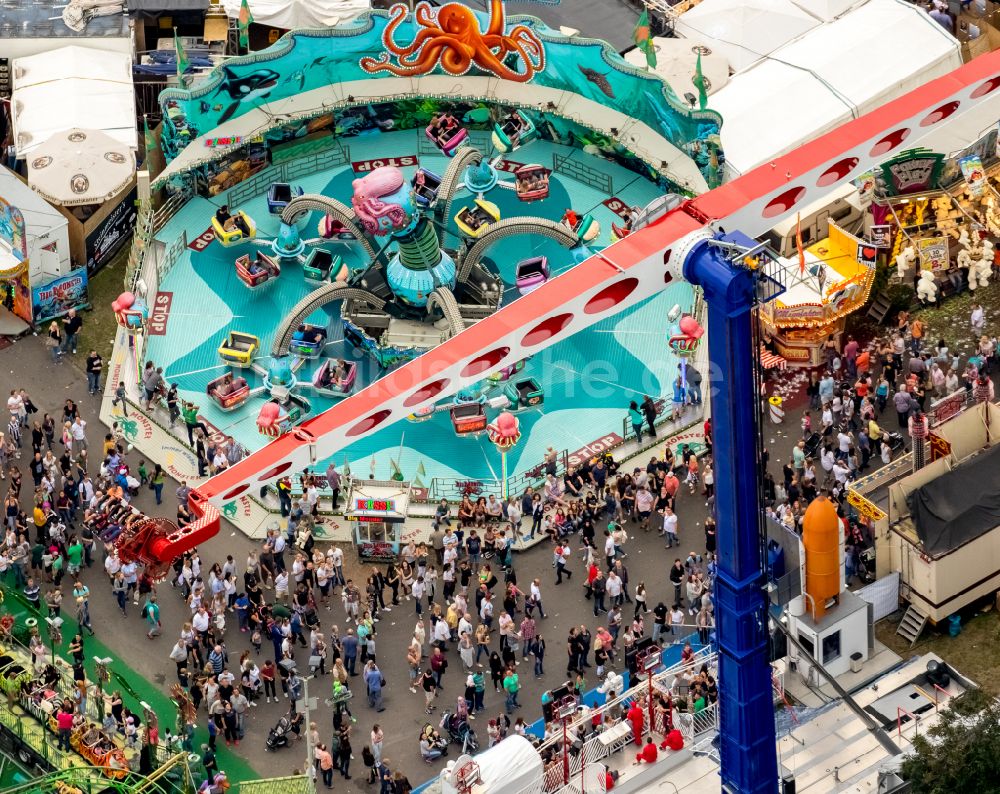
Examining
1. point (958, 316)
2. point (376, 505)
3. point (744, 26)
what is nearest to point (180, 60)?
point (744, 26)

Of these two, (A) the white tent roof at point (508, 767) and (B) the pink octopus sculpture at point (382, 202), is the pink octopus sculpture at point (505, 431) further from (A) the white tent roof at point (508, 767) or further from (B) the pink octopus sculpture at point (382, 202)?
(A) the white tent roof at point (508, 767)

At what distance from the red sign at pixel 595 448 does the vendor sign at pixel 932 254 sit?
11.5 meters

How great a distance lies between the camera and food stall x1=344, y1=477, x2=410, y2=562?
65.2 metres

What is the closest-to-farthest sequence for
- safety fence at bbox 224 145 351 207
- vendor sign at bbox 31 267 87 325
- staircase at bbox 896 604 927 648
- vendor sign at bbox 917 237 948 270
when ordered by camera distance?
staircase at bbox 896 604 927 648, vendor sign at bbox 917 237 948 270, vendor sign at bbox 31 267 87 325, safety fence at bbox 224 145 351 207

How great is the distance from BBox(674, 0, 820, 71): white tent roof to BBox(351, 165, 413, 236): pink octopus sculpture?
15456 millimetres

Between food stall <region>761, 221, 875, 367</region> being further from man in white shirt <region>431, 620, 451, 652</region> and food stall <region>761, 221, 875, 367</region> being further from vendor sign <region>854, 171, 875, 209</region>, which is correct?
man in white shirt <region>431, 620, 451, 652</region>

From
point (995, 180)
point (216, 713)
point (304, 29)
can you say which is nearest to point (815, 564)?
point (216, 713)

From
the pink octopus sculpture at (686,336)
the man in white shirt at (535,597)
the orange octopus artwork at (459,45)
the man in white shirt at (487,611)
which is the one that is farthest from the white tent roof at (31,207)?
the man in white shirt at (535,597)

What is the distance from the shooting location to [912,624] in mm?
63031

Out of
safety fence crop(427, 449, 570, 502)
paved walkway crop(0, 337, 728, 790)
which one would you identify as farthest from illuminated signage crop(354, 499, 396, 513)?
safety fence crop(427, 449, 570, 502)

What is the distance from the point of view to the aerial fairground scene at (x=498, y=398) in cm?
5338

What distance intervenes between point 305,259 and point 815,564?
22179 millimetres

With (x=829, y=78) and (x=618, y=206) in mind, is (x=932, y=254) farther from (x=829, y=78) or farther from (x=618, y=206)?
(x=618, y=206)

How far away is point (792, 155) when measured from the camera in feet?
156
